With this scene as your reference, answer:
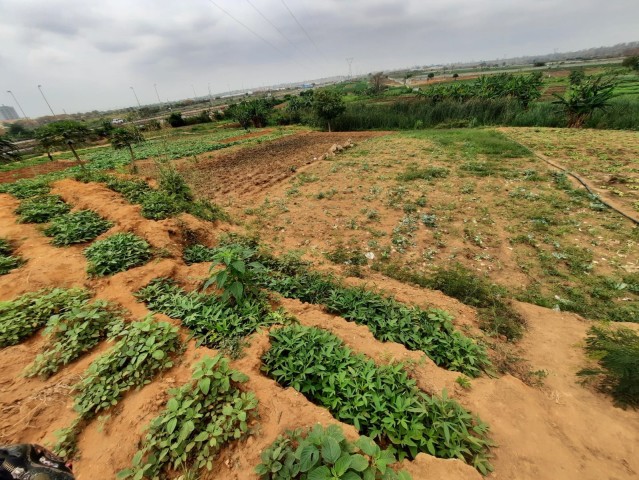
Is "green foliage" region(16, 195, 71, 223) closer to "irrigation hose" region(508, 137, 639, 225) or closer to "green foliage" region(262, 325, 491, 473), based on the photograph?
"green foliage" region(262, 325, 491, 473)

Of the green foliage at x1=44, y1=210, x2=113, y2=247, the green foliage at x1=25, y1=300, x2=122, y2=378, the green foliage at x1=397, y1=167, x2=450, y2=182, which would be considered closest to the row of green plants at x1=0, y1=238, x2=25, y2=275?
the green foliage at x1=44, y1=210, x2=113, y2=247

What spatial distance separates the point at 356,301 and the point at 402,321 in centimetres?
69

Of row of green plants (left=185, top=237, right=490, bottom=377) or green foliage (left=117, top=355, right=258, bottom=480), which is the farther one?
row of green plants (left=185, top=237, right=490, bottom=377)

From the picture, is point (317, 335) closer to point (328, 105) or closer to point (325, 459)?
point (325, 459)

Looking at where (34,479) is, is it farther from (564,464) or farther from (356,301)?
(564,464)

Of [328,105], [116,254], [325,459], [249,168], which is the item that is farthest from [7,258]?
[328,105]

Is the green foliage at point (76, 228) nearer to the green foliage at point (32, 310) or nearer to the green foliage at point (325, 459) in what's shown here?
the green foliage at point (32, 310)

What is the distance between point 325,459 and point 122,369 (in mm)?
1847

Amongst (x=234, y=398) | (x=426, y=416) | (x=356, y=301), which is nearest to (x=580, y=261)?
(x=356, y=301)

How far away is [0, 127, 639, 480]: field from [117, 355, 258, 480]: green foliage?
1cm

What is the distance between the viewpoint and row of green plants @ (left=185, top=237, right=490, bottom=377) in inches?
120

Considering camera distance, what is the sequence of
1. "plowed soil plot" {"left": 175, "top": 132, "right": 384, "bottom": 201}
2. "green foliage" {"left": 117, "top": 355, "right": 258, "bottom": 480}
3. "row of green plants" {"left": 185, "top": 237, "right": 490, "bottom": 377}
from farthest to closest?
"plowed soil plot" {"left": 175, "top": 132, "right": 384, "bottom": 201} < "row of green plants" {"left": 185, "top": 237, "right": 490, "bottom": 377} < "green foliage" {"left": 117, "top": 355, "right": 258, "bottom": 480}

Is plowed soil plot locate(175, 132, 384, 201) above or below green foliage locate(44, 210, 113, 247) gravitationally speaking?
below

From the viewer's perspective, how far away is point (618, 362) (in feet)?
9.12
